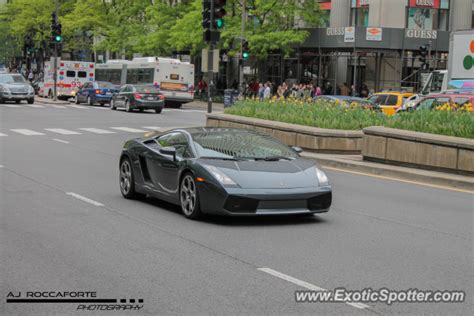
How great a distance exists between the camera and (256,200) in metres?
10.8

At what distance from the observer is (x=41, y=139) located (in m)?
26.7

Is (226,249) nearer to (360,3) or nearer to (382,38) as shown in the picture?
(382,38)

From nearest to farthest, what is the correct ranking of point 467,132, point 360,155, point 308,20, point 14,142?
point 467,132
point 360,155
point 14,142
point 308,20

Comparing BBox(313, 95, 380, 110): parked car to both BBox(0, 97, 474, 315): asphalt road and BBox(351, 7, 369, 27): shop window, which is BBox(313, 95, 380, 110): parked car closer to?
BBox(0, 97, 474, 315): asphalt road

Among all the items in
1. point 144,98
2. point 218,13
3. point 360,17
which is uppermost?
point 360,17

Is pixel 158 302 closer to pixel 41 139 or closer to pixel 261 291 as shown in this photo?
pixel 261 291

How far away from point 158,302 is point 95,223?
14.2 ft

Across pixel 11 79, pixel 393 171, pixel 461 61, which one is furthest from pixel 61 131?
pixel 11 79

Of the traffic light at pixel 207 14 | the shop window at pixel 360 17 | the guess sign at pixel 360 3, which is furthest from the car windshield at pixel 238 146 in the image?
the shop window at pixel 360 17

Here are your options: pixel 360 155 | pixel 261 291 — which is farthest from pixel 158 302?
pixel 360 155

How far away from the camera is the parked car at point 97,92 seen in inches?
2055

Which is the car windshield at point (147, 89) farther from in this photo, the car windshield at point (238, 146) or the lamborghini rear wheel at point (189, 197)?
the lamborghini rear wheel at point (189, 197)

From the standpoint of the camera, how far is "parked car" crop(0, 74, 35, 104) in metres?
51.2

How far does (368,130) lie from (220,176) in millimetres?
8646
